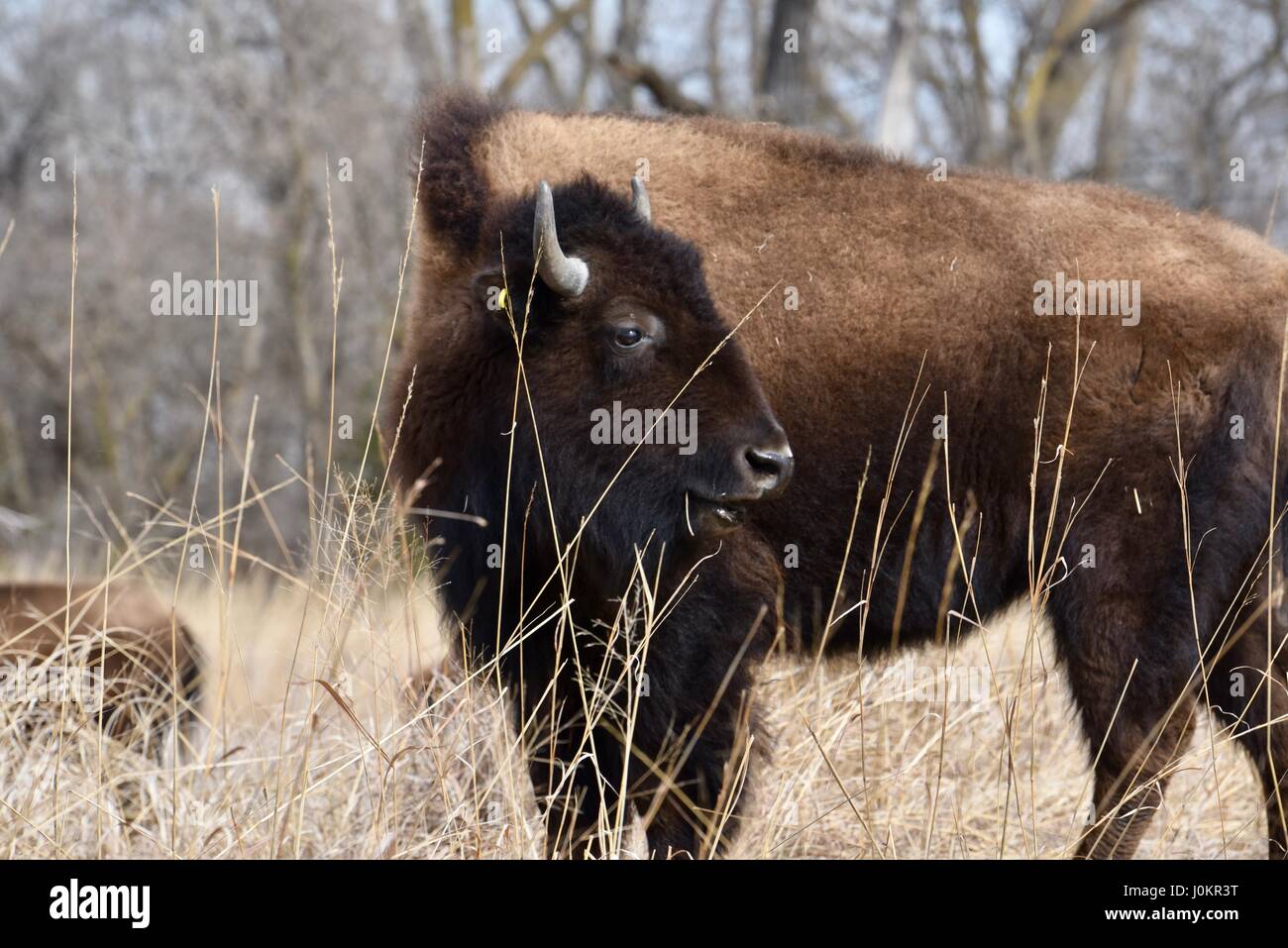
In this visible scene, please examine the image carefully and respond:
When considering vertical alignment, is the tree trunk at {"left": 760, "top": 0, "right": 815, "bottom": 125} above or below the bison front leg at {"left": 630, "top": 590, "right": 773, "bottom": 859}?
above

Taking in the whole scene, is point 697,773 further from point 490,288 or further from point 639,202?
point 639,202

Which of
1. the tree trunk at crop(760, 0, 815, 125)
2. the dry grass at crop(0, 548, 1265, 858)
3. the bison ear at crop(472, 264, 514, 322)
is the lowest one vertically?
the dry grass at crop(0, 548, 1265, 858)

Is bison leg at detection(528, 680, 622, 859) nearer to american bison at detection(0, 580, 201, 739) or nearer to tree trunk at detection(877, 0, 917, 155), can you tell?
american bison at detection(0, 580, 201, 739)

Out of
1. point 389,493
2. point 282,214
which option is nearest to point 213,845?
point 389,493

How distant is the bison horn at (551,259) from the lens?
372 cm

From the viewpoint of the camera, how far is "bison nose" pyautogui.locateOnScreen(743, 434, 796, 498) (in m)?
3.65

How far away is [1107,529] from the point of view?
4.09m

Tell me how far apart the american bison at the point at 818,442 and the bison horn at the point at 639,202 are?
→ 2 cm

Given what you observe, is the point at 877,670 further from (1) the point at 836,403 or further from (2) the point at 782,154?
(2) the point at 782,154

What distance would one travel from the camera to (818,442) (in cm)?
426

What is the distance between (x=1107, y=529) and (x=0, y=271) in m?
22.8

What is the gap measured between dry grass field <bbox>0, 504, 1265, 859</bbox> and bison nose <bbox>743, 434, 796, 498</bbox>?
62cm

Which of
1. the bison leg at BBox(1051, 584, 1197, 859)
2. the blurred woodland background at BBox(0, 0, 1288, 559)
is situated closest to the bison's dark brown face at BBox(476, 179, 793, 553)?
the bison leg at BBox(1051, 584, 1197, 859)

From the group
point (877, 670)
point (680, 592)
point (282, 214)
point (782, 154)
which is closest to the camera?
point (680, 592)
